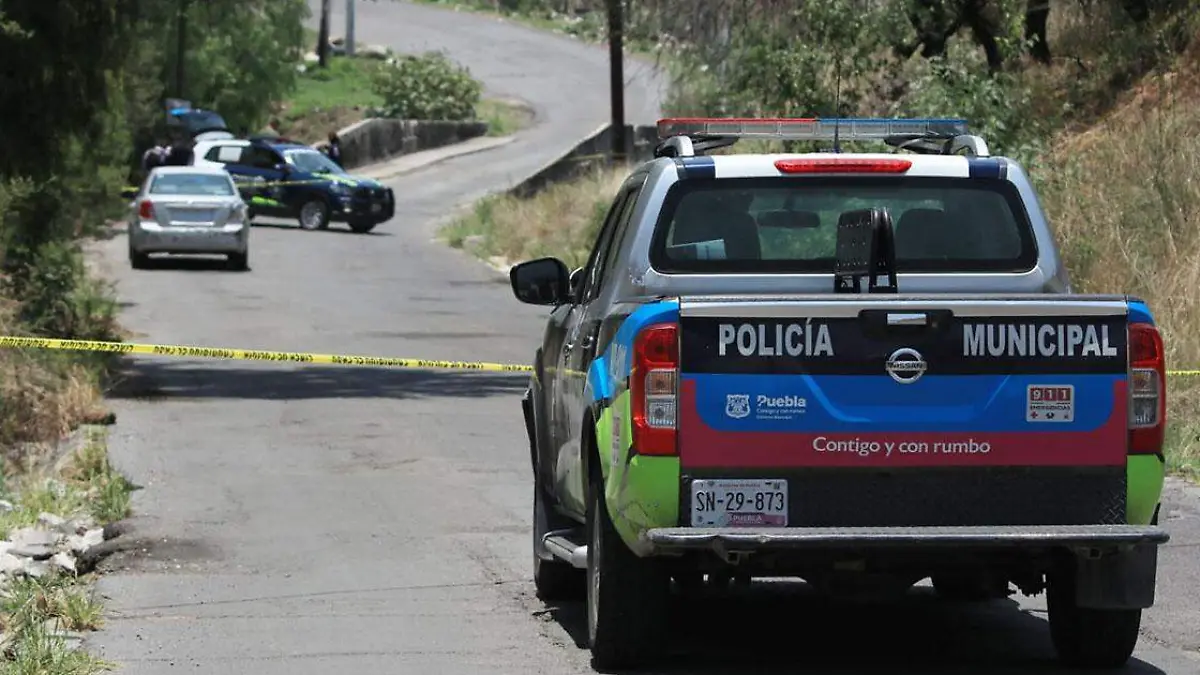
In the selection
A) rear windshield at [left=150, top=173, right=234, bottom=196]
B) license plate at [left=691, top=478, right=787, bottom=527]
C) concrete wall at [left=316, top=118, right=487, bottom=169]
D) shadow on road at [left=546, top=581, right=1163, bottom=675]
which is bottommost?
concrete wall at [left=316, top=118, right=487, bottom=169]

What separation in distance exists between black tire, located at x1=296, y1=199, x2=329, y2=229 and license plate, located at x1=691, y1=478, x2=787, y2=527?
36002mm

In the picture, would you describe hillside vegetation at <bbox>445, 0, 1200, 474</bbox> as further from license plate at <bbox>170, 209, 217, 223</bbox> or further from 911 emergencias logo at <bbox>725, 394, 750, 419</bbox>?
911 emergencias logo at <bbox>725, 394, 750, 419</bbox>

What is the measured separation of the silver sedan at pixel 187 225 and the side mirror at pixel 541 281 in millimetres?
25272

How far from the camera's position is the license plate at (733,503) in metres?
7.25

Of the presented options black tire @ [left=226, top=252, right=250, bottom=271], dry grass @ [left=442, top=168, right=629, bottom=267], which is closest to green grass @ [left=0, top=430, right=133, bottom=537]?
dry grass @ [left=442, top=168, right=629, bottom=267]

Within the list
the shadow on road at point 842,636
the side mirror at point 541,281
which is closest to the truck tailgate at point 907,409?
the shadow on road at point 842,636

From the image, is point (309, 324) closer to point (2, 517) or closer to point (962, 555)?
point (2, 517)

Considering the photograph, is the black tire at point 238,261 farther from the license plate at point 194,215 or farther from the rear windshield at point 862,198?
the rear windshield at point 862,198

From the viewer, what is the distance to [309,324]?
25031 millimetres

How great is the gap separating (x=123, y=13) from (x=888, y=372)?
13.0 metres

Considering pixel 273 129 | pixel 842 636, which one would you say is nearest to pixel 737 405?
pixel 842 636

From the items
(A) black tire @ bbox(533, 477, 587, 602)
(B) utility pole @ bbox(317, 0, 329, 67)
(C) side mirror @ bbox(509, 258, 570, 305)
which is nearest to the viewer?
(C) side mirror @ bbox(509, 258, 570, 305)

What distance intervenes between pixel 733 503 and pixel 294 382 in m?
13.5

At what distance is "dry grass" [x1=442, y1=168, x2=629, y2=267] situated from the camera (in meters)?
34.2
